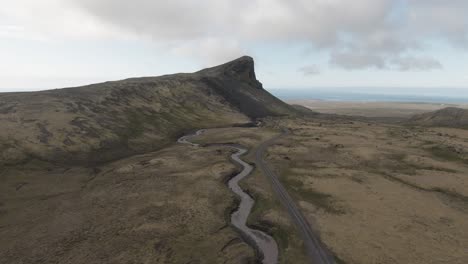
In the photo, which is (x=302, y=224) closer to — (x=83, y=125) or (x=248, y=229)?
(x=248, y=229)

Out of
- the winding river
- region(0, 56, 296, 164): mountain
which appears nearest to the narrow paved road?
the winding river

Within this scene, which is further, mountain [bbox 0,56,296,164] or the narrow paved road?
mountain [bbox 0,56,296,164]

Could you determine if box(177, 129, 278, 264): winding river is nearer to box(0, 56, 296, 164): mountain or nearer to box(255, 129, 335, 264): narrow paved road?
box(255, 129, 335, 264): narrow paved road

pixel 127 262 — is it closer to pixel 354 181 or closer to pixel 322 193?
pixel 322 193

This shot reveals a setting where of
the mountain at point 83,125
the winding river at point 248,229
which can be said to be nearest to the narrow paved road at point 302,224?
the winding river at point 248,229

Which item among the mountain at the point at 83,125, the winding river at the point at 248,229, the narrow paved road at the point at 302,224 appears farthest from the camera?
the mountain at the point at 83,125

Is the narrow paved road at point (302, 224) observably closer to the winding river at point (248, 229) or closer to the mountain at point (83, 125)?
the winding river at point (248, 229)

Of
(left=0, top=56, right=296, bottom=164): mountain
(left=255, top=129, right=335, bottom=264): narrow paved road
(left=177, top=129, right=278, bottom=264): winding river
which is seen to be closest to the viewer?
(left=255, top=129, right=335, bottom=264): narrow paved road

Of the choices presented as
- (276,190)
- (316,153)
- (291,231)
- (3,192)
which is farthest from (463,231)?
(3,192)
